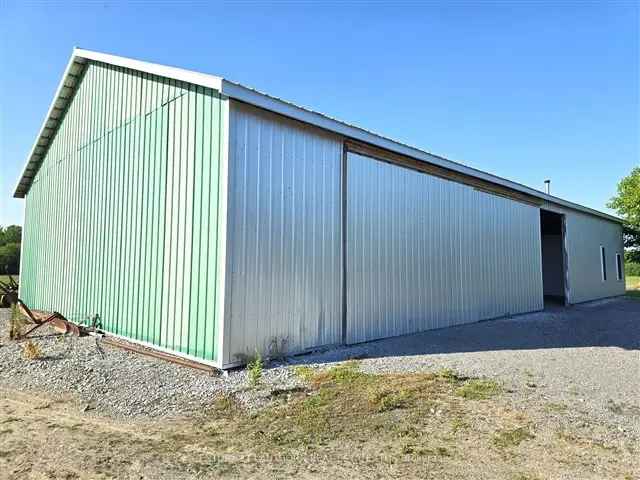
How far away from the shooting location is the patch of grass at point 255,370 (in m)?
4.81

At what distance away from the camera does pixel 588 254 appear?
1580 cm

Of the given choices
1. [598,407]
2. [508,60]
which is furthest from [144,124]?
[508,60]

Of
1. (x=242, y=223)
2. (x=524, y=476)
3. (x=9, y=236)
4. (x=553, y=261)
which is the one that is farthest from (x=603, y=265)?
(x=9, y=236)

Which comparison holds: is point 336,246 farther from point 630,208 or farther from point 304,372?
point 630,208

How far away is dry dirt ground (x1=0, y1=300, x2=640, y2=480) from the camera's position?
9.43ft

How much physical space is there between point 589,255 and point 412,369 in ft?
45.3

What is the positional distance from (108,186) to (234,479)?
697cm

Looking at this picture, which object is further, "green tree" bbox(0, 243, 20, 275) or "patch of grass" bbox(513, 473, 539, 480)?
"green tree" bbox(0, 243, 20, 275)

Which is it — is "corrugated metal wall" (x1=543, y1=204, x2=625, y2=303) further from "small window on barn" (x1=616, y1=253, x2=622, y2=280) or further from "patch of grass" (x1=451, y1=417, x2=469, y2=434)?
"patch of grass" (x1=451, y1=417, x2=469, y2=434)

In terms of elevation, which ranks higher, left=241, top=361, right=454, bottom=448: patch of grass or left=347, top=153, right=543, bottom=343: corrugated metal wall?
left=347, top=153, right=543, bottom=343: corrugated metal wall

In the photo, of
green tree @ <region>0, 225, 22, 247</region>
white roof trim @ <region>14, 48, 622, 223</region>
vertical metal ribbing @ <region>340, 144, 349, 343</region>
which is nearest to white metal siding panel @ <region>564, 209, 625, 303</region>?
white roof trim @ <region>14, 48, 622, 223</region>

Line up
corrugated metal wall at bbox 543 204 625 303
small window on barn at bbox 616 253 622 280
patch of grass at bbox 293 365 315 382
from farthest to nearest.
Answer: small window on barn at bbox 616 253 622 280
corrugated metal wall at bbox 543 204 625 303
patch of grass at bbox 293 365 315 382

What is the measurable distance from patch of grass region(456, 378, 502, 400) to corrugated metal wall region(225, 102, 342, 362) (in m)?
2.34

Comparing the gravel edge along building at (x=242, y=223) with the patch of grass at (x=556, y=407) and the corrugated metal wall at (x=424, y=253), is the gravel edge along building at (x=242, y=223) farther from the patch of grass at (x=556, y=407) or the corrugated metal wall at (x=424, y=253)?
the patch of grass at (x=556, y=407)
